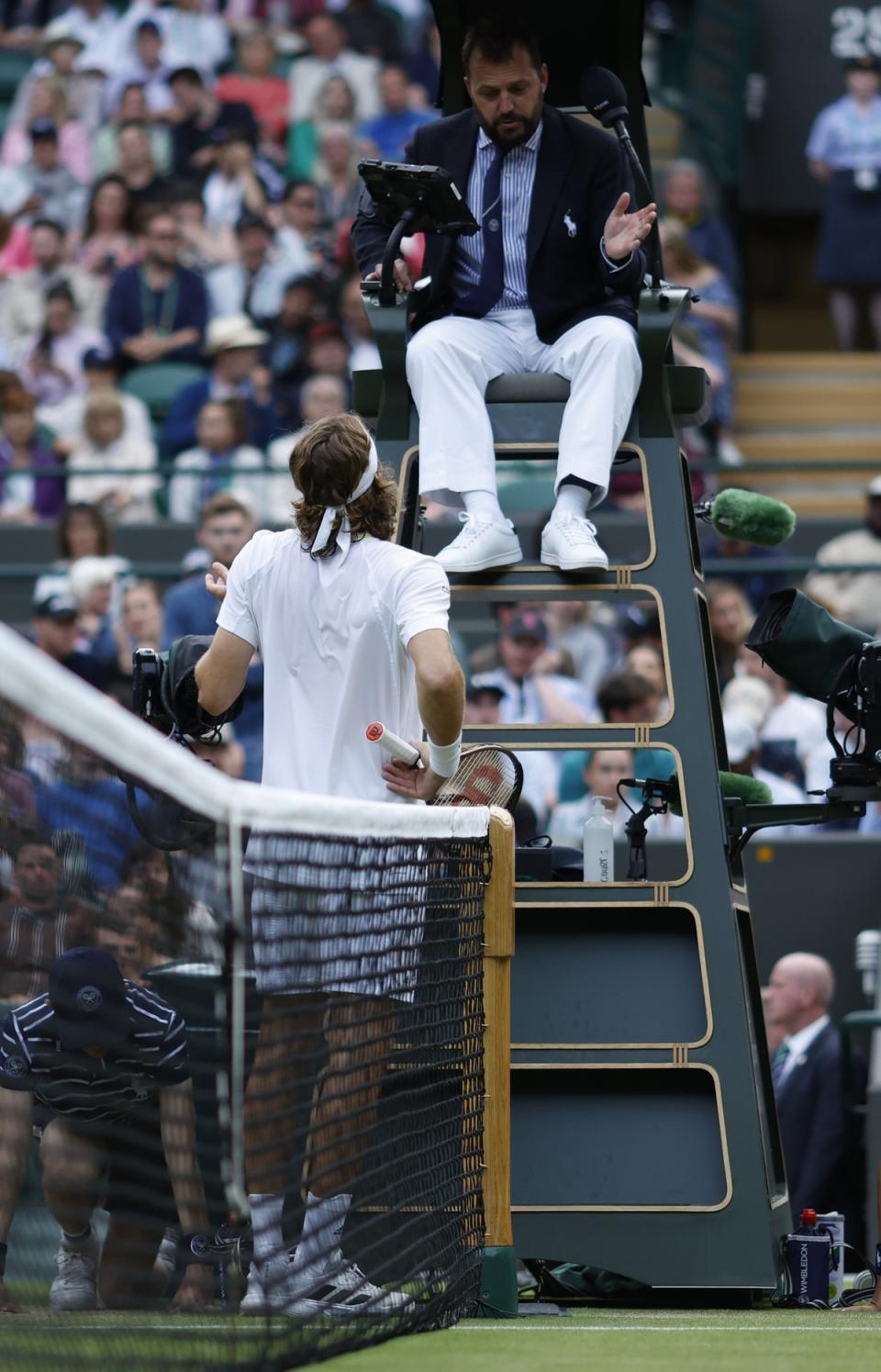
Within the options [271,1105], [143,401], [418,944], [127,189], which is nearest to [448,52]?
[418,944]

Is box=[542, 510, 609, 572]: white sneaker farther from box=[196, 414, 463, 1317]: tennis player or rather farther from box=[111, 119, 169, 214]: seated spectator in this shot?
box=[111, 119, 169, 214]: seated spectator

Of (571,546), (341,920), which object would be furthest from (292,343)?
(341,920)

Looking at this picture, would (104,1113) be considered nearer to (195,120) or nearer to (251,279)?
(251,279)

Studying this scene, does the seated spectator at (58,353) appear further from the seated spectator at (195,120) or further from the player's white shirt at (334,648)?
the player's white shirt at (334,648)

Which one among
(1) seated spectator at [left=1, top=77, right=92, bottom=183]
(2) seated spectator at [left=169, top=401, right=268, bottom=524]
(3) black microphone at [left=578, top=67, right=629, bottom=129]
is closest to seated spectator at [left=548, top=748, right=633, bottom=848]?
A: (3) black microphone at [left=578, top=67, right=629, bottom=129]

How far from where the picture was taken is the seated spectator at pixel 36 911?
15.2 ft

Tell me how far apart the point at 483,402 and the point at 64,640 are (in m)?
5.07

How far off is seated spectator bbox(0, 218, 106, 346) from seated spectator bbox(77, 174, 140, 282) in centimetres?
9

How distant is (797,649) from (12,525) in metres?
7.96

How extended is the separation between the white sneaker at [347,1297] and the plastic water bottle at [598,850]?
2.03 m

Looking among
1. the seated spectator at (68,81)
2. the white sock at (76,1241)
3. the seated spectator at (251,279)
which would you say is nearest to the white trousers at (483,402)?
the white sock at (76,1241)

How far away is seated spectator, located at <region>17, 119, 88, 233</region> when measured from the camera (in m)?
17.2

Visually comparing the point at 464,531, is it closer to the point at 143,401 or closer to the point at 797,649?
the point at 797,649

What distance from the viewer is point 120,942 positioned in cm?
488
